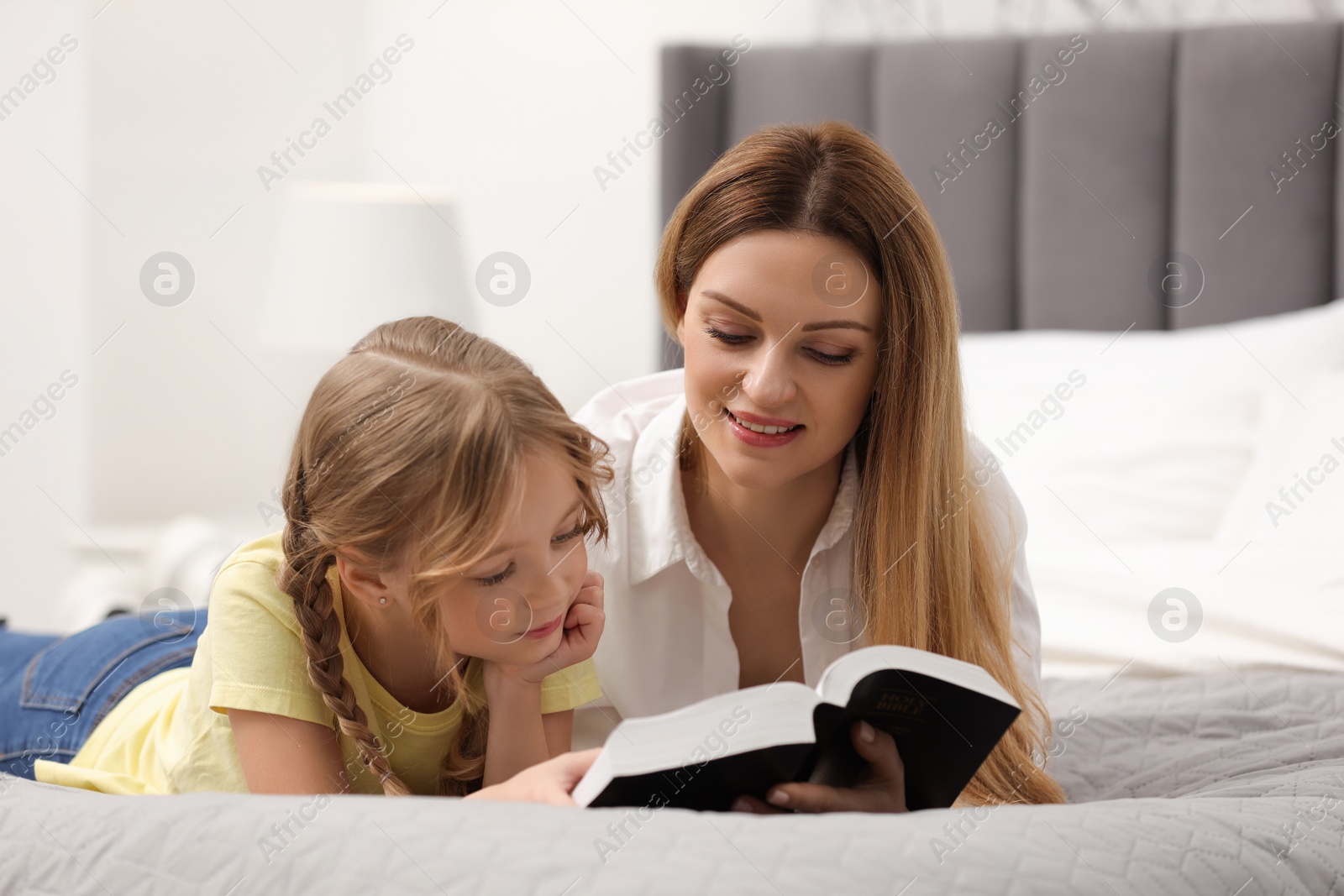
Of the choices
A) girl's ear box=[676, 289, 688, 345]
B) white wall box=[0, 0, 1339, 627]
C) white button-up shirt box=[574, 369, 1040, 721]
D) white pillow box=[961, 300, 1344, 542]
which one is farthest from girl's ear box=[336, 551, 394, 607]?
white wall box=[0, 0, 1339, 627]

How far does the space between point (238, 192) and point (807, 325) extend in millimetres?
2126

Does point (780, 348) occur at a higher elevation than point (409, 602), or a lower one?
higher

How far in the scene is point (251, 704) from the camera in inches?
38.4

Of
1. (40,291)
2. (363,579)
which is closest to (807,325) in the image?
(363,579)

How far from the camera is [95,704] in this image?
134 cm

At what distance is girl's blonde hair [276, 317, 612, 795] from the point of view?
937mm

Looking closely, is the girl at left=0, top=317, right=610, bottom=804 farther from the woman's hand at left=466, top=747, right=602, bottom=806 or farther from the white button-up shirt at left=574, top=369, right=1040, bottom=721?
→ the white button-up shirt at left=574, top=369, right=1040, bottom=721

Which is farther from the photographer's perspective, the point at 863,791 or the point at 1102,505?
the point at 1102,505

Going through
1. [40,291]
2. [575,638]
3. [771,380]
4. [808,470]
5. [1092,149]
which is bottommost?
[575,638]

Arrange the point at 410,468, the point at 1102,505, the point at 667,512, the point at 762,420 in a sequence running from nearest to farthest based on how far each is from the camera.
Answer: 1. the point at 410,468
2. the point at 762,420
3. the point at 667,512
4. the point at 1102,505

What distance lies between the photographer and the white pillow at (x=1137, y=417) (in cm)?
187

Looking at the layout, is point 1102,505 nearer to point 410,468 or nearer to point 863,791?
point 863,791

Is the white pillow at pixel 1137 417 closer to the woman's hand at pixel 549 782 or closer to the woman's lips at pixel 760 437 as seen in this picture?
the woman's lips at pixel 760 437

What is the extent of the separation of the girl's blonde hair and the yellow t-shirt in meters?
0.03
